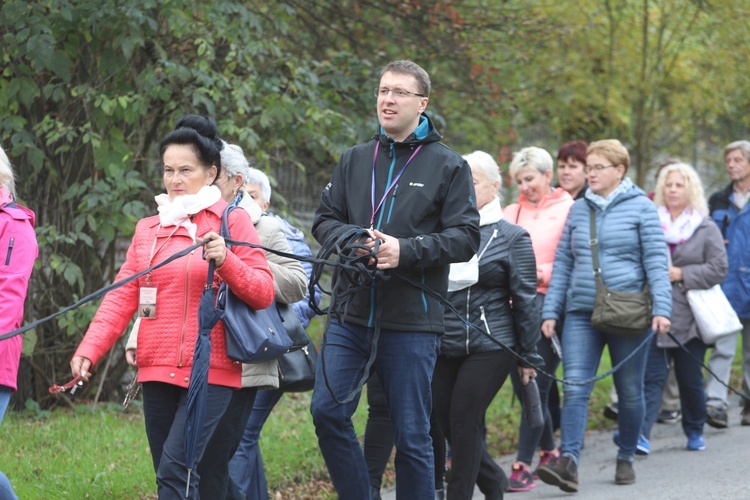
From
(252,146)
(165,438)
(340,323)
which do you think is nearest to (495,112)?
(252,146)

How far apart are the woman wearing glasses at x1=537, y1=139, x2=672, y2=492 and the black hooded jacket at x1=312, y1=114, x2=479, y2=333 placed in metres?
2.45

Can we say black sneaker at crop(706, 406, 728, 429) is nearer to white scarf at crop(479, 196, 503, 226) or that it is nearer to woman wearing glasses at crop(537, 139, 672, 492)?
woman wearing glasses at crop(537, 139, 672, 492)

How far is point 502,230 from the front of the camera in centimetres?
626

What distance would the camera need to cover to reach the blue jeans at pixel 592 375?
723cm

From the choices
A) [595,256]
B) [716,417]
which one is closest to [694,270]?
[716,417]

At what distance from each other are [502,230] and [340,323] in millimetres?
1568

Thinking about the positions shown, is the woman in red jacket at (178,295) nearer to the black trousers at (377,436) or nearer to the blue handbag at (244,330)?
the blue handbag at (244,330)

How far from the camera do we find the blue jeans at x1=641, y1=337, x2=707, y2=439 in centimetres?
838

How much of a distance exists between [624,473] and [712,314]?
1792 mm

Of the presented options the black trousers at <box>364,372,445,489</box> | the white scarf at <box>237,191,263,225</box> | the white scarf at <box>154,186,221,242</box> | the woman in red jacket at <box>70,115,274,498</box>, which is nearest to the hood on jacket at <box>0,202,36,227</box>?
the woman in red jacket at <box>70,115,274,498</box>

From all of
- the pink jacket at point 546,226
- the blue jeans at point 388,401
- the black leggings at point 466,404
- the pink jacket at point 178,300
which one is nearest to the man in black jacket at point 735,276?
the pink jacket at point 546,226

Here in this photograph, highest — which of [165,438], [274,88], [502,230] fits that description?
[274,88]

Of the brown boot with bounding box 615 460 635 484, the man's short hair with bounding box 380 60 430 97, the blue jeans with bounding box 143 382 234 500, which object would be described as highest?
the man's short hair with bounding box 380 60 430 97

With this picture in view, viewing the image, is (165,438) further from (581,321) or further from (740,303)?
(740,303)
